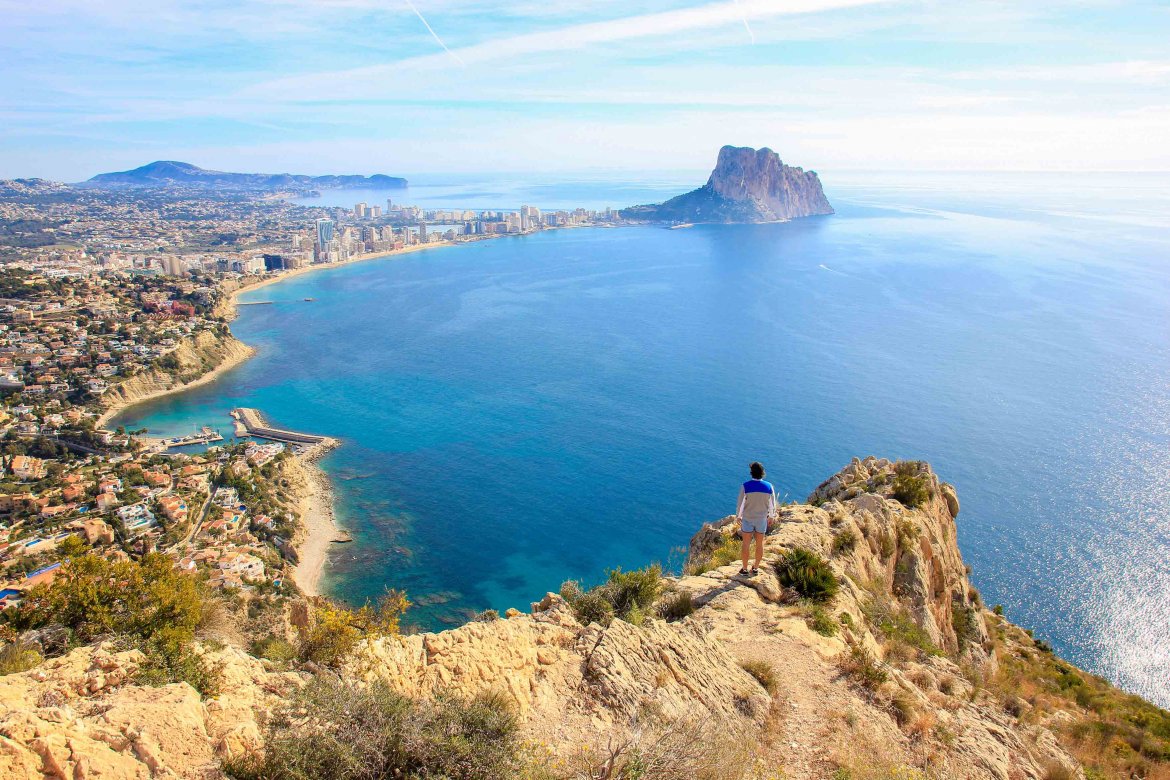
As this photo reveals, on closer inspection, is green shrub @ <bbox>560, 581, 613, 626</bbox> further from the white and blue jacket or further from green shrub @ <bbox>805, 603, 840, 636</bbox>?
green shrub @ <bbox>805, 603, 840, 636</bbox>

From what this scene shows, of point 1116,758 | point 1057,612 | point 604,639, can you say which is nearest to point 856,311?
point 1057,612

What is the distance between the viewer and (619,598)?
7.02 m

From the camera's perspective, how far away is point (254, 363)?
4784 centimetres

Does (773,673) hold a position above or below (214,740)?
below

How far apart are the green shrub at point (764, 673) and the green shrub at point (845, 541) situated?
4.15 m

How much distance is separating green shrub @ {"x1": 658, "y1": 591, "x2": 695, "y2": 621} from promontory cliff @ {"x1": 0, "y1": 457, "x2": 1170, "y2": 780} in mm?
23

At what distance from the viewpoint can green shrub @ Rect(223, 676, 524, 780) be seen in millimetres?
3539

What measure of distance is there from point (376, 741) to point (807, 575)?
5665 mm

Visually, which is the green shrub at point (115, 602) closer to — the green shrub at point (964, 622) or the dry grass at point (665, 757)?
the dry grass at point (665, 757)

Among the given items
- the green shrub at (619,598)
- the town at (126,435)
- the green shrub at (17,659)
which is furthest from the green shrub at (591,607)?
the town at (126,435)

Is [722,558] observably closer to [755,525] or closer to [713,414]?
[755,525]

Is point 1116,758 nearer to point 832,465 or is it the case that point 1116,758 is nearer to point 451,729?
point 451,729

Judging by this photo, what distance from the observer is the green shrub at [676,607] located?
694cm

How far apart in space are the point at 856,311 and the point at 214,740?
6032cm
